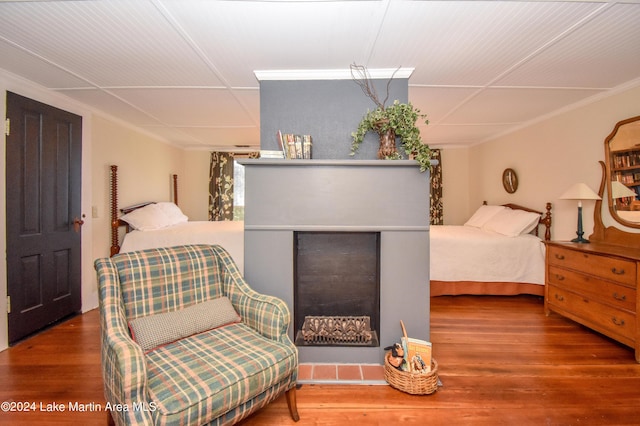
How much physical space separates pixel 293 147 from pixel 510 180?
12.6ft

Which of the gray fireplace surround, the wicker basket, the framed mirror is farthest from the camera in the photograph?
the framed mirror

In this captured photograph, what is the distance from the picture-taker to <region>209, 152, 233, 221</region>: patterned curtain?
5.89 meters

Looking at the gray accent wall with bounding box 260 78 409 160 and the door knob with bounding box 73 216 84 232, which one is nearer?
the gray accent wall with bounding box 260 78 409 160

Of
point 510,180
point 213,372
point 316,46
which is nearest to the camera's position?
point 213,372

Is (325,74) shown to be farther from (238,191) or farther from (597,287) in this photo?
(238,191)

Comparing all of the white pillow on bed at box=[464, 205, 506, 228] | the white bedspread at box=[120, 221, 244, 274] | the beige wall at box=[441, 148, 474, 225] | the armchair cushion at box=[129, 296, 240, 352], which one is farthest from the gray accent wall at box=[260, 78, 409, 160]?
the beige wall at box=[441, 148, 474, 225]

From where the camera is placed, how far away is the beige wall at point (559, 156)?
2967mm

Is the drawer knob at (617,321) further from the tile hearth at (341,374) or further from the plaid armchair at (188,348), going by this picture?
the plaid armchair at (188,348)

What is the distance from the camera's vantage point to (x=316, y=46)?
79.8 inches

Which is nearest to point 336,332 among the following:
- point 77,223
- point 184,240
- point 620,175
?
point 184,240

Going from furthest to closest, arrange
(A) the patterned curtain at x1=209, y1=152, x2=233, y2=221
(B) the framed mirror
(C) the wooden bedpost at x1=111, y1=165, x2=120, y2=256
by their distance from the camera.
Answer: (A) the patterned curtain at x1=209, y1=152, x2=233, y2=221 → (C) the wooden bedpost at x1=111, y1=165, x2=120, y2=256 → (B) the framed mirror

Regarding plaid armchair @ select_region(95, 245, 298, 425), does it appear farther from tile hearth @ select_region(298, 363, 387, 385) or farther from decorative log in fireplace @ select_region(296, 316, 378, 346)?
decorative log in fireplace @ select_region(296, 316, 378, 346)

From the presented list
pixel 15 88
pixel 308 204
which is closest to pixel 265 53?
pixel 308 204

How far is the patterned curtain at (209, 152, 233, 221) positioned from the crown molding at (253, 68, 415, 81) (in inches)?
148
